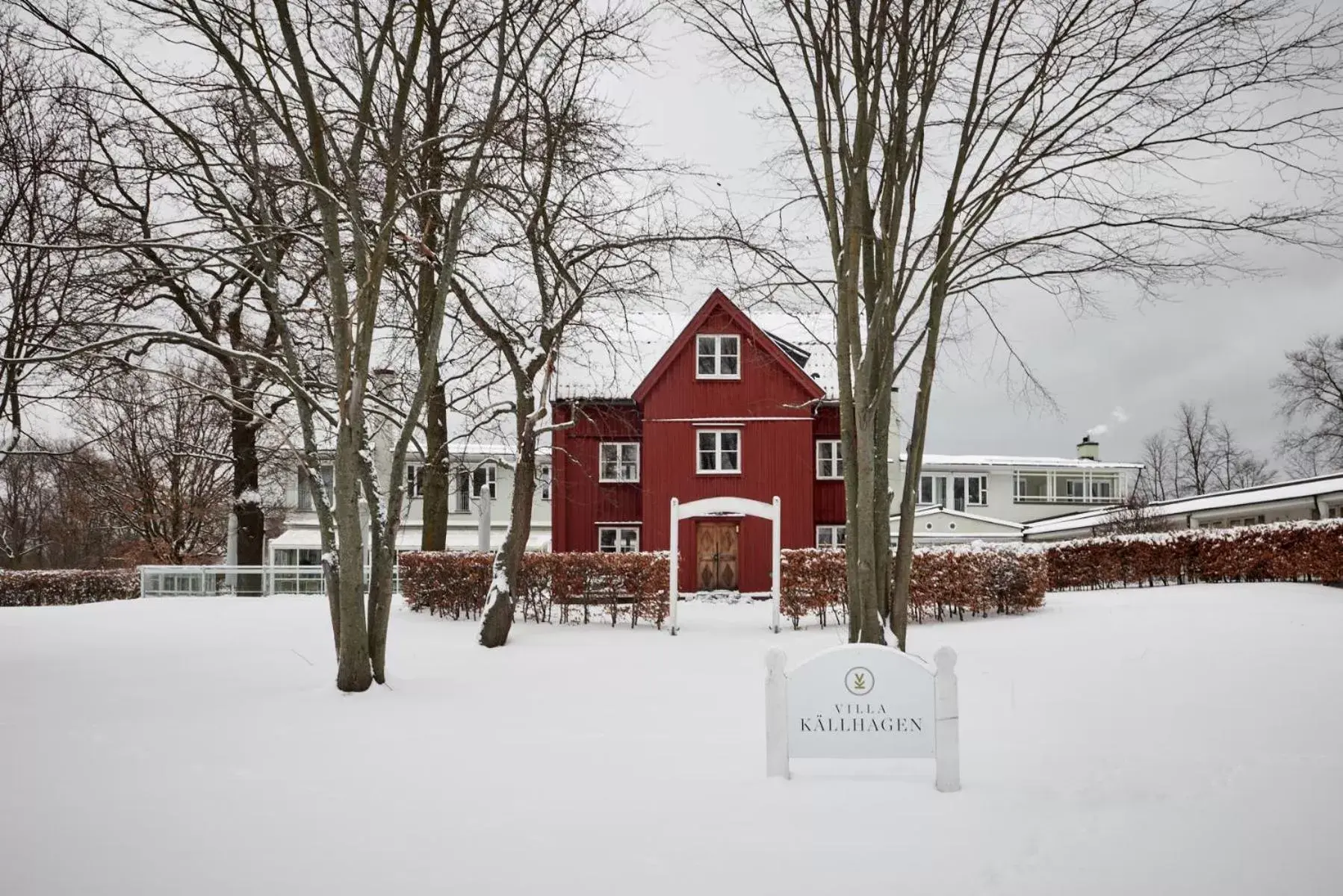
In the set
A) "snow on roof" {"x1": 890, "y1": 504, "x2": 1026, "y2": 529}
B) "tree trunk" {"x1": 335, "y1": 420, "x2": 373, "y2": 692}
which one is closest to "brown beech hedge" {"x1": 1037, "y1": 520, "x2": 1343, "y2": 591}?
"snow on roof" {"x1": 890, "y1": 504, "x2": 1026, "y2": 529}

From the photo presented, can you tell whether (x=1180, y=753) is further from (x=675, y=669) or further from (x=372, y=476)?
(x=372, y=476)

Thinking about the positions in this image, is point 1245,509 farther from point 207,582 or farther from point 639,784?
point 207,582

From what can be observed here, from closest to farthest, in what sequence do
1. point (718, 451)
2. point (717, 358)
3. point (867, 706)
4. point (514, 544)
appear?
point (867, 706), point (514, 544), point (717, 358), point (718, 451)

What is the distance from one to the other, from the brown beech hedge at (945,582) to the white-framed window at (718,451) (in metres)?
8.63

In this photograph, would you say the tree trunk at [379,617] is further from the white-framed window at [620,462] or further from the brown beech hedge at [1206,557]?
the white-framed window at [620,462]

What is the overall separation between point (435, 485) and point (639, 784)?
15.4 metres

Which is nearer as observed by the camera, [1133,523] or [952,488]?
[1133,523]

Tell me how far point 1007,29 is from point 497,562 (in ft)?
36.0

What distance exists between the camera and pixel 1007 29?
38.1 ft

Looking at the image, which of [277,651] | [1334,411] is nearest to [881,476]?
[277,651]

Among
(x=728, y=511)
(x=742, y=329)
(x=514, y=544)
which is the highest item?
(x=742, y=329)

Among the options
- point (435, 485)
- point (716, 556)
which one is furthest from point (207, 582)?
point (716, 556)

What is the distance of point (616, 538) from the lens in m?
29.3

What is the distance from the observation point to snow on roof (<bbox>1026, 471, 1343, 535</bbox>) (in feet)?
86.0
